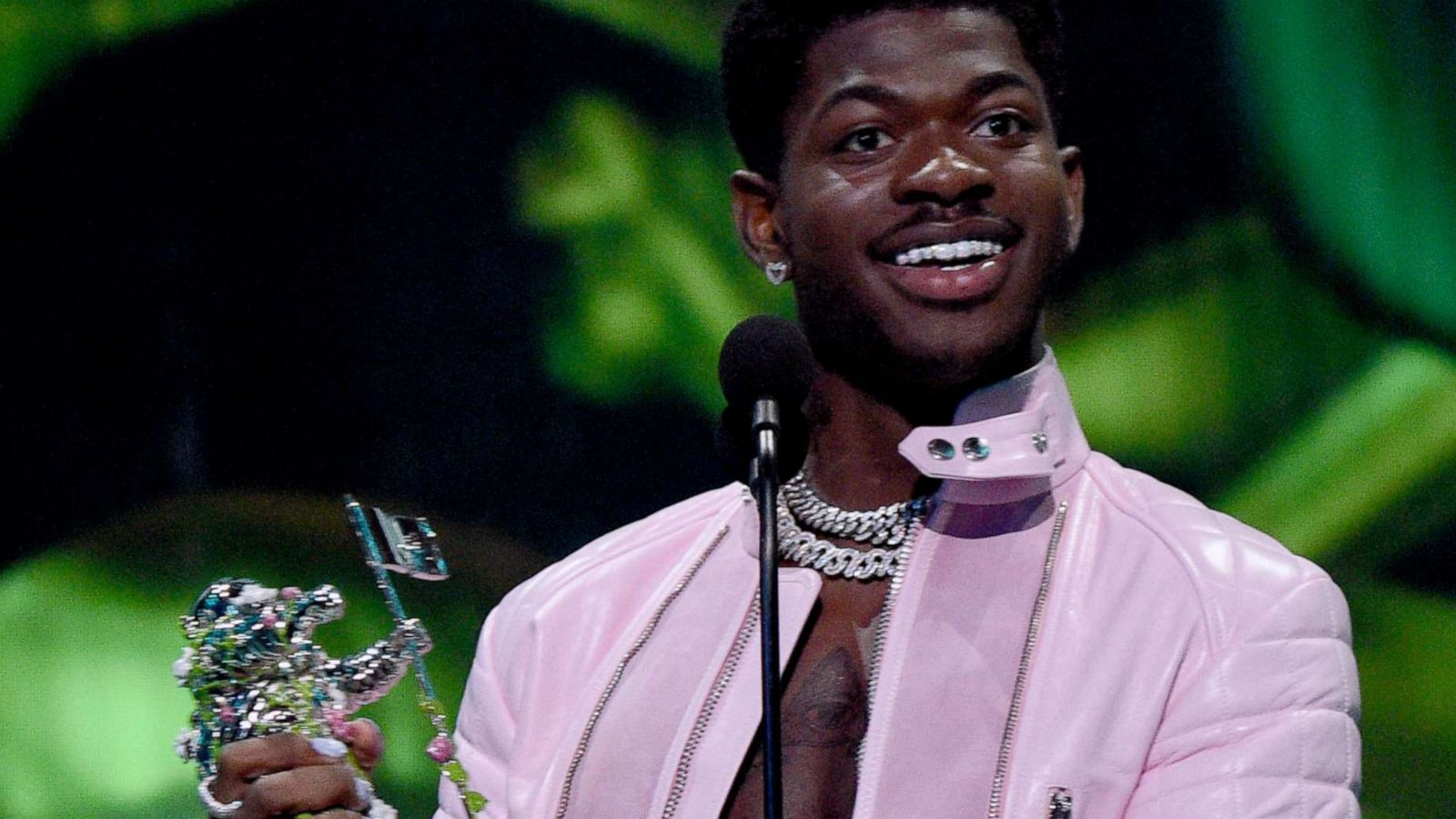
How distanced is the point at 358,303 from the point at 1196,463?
3.65ft

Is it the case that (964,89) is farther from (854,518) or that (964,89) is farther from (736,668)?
(736,668)

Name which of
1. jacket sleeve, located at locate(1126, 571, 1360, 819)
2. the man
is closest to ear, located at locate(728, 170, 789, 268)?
the man

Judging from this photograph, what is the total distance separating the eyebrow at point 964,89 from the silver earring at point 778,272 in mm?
177

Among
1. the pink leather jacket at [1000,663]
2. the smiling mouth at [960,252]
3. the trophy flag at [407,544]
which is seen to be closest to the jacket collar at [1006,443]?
the pink leather jacket at [1000,663]

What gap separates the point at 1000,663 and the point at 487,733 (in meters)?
0.53

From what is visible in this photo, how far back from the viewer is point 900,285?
1.70 m

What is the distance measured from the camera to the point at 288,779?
55.7 inches

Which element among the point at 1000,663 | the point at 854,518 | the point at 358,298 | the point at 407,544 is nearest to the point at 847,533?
the point at 854,518

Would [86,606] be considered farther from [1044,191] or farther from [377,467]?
[1044,191]

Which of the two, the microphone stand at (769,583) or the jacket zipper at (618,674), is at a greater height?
the microphone stand at (769,583)

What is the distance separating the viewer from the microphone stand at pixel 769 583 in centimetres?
118

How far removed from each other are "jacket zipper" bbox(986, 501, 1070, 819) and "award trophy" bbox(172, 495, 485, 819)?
17.1 inches

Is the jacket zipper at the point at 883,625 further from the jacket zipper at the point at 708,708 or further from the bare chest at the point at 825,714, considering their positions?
the jacket zipper at the point at 708,708

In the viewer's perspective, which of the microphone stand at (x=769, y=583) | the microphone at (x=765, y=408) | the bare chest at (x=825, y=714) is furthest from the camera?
the bare chest at (x=825, y=714)
